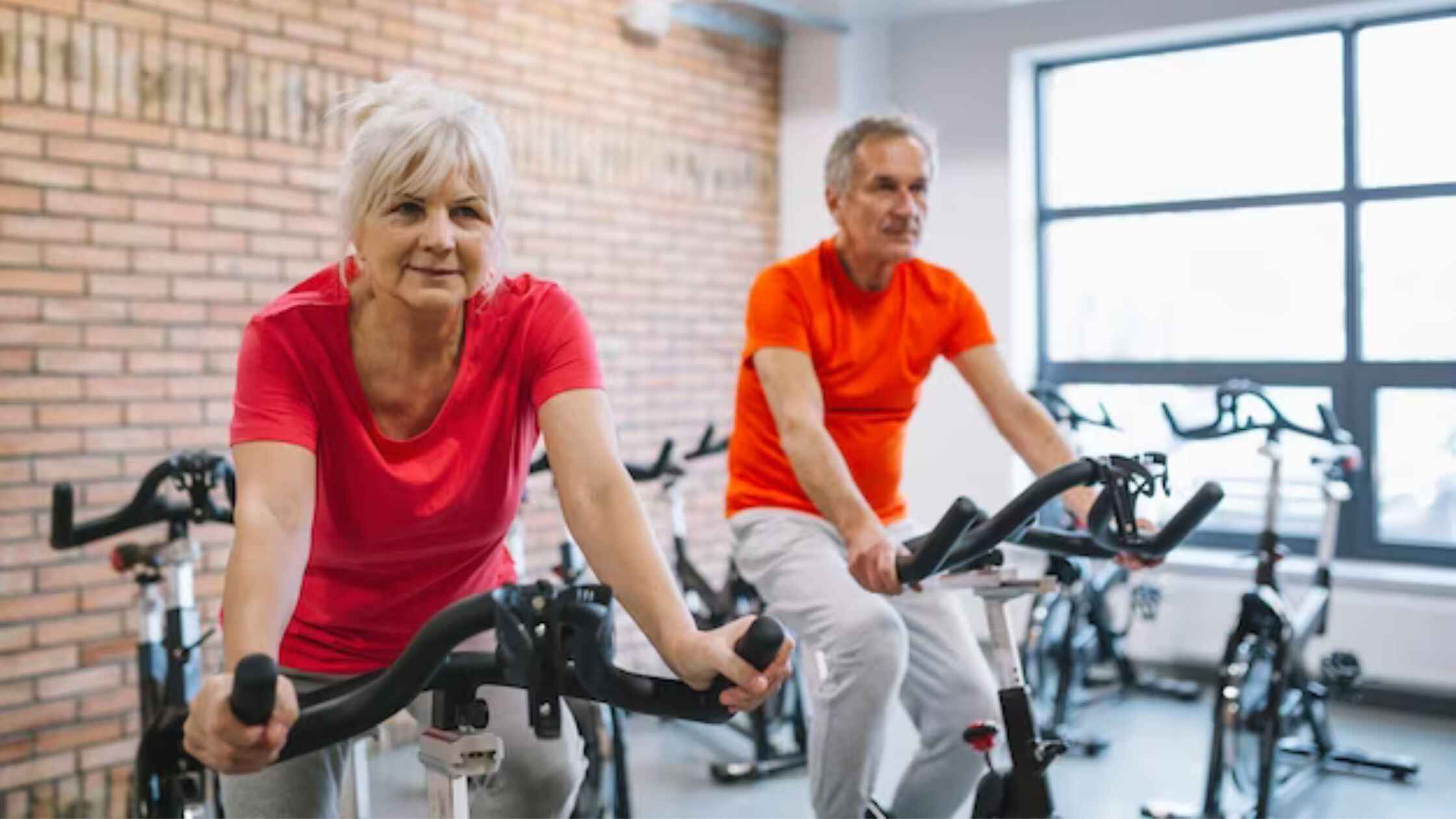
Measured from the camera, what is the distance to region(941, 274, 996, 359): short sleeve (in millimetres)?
2910

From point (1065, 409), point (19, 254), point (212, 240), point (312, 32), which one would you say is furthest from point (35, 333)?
point (1065, 409)

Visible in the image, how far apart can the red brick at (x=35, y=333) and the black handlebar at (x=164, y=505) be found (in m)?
0.92

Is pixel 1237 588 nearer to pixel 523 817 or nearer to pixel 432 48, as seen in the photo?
pixel 432 48

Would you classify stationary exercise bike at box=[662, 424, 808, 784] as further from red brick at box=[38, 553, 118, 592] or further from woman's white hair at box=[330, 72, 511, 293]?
woman's white hair at box=[330, 72, 511, 293]

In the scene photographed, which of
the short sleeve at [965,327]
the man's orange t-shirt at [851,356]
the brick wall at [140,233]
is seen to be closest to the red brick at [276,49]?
the brick wall at [140,233]

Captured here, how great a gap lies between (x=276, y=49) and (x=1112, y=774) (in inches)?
141

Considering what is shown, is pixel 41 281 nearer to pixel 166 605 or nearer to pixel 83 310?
pixel 83 310

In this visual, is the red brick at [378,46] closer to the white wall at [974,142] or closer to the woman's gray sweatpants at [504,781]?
the white wall at [974,142]

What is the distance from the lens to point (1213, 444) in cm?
598

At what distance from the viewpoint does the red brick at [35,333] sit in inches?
144

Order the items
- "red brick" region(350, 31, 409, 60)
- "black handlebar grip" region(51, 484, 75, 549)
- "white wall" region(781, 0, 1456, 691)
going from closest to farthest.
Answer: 1. "black handlebar grip" region(51, 484, 75, 549)
2. "red brick" region(350, 31, 409, 60)
3. "white wall" region(781, 0, 1456, 691)

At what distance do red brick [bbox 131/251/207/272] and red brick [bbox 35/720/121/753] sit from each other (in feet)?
4.33

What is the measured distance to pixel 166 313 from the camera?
4031 millimetres

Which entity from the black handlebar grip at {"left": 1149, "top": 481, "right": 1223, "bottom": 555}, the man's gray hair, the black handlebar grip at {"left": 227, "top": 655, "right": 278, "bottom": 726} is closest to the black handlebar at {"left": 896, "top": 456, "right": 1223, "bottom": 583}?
the black handlebar grip at {"left": 1149, "top": 481, "right": 1223, "bottom": 555}
